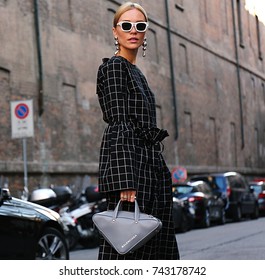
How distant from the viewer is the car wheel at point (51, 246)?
7.97m

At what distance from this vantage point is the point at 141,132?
3.81 meters

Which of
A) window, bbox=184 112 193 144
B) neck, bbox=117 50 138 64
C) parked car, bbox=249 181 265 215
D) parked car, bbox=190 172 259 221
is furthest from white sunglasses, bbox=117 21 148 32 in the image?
window, bbox=184 112 193 144

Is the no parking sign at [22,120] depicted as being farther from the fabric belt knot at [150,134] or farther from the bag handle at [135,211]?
the bag handle at [135,211]

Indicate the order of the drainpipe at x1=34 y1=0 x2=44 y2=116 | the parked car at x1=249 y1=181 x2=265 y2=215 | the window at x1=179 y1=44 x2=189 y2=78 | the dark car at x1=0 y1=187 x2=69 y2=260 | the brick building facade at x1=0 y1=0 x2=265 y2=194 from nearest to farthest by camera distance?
the dark car at x1=0 y1=187 x2=69 y2=260 < the brick building facade at x1=0 y1=0 x2=265 y2=194 < the drainpipe at x1=34 y1=0 x2=44 y2=116 < the parked car at x1=249 y1=181 x2=265 y2=215 < the window at x1=179 y1=44 x2=189 y2=78

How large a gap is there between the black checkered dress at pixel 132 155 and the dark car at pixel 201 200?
53.9ft

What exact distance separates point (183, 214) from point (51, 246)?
1111 cm

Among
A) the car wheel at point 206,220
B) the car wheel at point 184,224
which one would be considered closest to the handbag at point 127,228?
the car wheel at point 184,224

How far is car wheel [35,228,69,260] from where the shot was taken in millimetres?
7969

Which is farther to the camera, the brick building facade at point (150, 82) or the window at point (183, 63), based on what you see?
the window at point (183, 63)

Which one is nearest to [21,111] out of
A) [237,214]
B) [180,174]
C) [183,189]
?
[183,189]

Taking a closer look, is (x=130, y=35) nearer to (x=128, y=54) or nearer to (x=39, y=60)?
(x=128, y=54)

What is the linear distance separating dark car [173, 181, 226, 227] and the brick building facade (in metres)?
3.34

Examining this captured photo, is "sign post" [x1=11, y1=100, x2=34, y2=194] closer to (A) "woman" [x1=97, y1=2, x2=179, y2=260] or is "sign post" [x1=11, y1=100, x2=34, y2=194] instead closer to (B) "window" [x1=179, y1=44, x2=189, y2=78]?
(A) "woman" [x1=97, y1=2, x2=179, y2=260]

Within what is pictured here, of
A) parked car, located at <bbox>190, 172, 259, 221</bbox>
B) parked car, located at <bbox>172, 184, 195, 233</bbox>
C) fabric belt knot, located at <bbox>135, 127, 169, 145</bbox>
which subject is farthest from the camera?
parked car, located at <bbox>190, 172, 259, 221</bbox>
